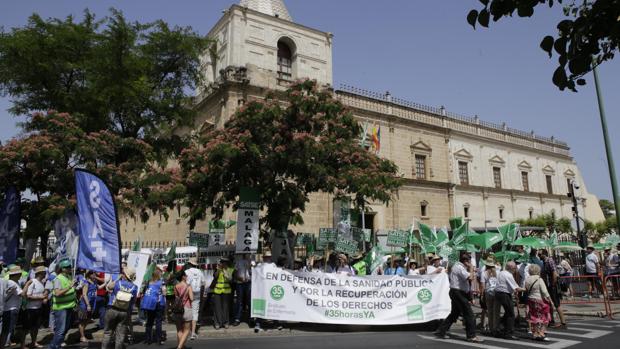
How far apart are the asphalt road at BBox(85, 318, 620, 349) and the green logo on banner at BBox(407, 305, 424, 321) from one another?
32 cm

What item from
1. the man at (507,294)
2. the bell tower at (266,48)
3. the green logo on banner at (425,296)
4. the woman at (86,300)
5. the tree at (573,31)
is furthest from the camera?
the bell tower at (266,48)

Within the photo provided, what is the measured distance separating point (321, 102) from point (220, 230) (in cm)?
500

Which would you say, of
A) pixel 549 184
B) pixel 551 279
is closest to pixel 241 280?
pixel 551 279

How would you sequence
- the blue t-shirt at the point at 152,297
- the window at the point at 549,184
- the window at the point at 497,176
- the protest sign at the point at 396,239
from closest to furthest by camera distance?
the blue t-shirt at the point at 152,297 → the protest sign at the point at 396,239 → the window at the point at 497,176 → the window at the point at 549,184

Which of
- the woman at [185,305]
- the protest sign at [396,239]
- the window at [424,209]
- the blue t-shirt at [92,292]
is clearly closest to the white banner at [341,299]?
the woman at [185,305]

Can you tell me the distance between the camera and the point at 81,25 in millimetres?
14953

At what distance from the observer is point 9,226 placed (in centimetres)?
1160

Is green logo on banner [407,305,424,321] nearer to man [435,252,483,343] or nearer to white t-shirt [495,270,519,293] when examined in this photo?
man [435,252,483,343]

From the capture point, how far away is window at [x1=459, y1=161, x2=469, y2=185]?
108ft

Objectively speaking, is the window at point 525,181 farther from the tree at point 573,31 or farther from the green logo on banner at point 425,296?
the tree at point 573,31

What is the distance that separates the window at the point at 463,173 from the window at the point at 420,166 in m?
3.99

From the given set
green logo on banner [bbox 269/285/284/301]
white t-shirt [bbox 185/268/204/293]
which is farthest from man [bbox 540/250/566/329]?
white t-shirt [bbox 185/268/204/293]

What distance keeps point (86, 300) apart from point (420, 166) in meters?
25.7

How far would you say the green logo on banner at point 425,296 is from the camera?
9.84 metres
